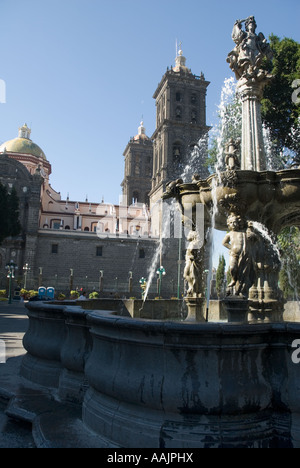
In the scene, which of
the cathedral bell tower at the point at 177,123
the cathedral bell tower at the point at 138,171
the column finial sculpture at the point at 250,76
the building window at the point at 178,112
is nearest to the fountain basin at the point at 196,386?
the column finial sculpture at the point at 250,76

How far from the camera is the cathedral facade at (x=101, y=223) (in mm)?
38000

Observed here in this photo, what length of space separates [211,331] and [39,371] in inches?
94.7

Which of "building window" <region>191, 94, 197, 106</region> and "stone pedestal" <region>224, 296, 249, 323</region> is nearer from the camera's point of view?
"stone pedestal" <region>224, 296, 249, 323</region>

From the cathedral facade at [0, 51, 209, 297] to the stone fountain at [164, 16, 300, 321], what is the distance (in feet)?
88.4

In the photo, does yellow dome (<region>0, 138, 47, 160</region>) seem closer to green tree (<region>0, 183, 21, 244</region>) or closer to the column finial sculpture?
green tree (<region>0, 183, 21, 244</region>)

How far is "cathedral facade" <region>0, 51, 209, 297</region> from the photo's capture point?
38000 mm

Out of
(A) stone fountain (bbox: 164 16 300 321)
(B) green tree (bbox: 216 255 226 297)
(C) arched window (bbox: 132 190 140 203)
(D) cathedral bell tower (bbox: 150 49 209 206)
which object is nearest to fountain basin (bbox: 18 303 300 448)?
(A) stone fountain (bbox: 164 16 300 321)

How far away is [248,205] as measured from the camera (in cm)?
614

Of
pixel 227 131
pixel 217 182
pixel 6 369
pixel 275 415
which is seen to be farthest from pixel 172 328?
pixel 227 131

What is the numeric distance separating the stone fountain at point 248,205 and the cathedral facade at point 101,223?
88.4ft

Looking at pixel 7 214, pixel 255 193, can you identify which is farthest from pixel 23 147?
pixel 255 193

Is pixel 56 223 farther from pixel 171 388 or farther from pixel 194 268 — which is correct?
pixel 171 388

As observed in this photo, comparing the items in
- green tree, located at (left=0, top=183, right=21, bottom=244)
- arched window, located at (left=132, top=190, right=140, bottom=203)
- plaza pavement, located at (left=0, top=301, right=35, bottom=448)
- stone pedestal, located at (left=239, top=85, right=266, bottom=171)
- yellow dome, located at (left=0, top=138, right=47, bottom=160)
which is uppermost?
yellow dome, located at (left=0, top=138, right=47, bottom=160)

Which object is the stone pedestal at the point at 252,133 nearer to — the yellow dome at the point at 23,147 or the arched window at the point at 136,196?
the yellow dome at the point at 23,147
